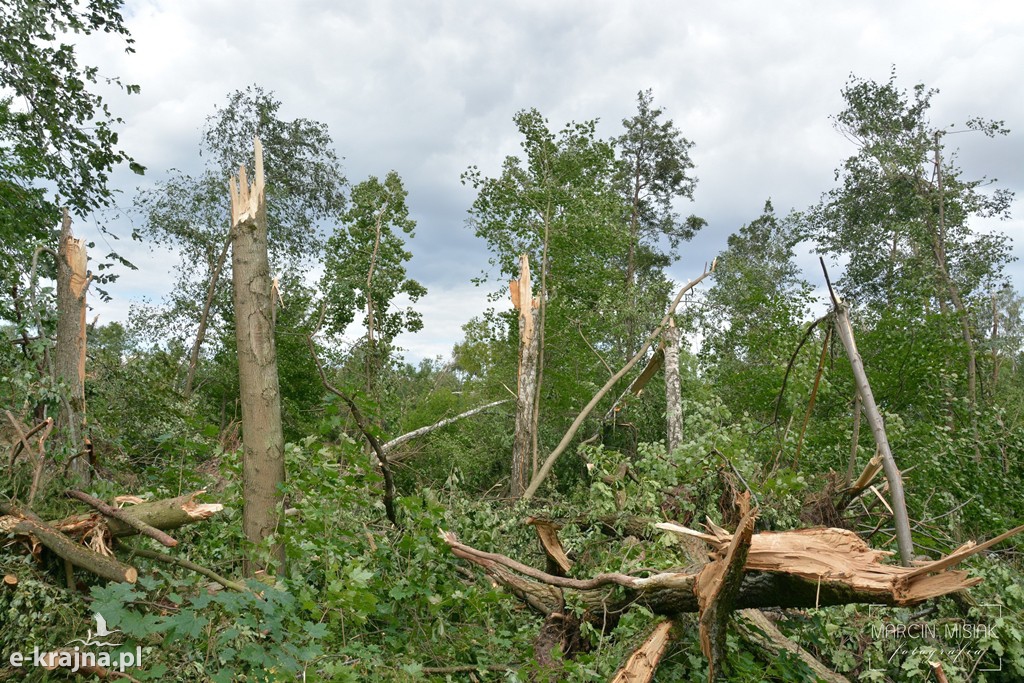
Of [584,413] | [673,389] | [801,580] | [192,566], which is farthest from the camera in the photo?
[673,389]

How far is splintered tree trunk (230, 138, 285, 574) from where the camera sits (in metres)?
3.79

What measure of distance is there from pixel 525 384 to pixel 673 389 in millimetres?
2677

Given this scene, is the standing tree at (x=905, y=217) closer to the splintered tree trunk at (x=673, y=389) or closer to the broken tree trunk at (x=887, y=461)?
the splintered tree trunk at (x=673, y=389)

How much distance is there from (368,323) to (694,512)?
1356 cm

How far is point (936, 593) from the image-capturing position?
2.82m

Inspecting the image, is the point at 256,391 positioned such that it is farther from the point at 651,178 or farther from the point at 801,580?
the point at 651,178

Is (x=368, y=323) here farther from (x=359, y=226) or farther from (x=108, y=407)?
(x=108, y=407)

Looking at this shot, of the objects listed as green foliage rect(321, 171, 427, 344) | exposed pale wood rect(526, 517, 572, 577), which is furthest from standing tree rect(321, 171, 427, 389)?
exposed pale wood rect(526, 517, 572, 577)

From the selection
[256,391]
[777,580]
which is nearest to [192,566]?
[256,391]

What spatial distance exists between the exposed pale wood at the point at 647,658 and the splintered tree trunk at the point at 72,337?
12.5ft

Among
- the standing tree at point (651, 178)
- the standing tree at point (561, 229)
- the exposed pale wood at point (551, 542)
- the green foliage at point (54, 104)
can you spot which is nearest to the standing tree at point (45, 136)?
the green foliage at point (54, 104)

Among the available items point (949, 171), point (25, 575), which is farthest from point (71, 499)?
point (949, 171)

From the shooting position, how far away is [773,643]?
3.89 meters

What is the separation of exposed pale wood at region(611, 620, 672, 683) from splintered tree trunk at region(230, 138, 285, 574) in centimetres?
198
